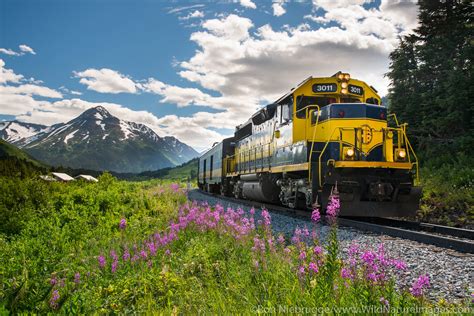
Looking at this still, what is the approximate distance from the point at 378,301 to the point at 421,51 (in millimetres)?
28020

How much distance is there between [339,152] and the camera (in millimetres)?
10852

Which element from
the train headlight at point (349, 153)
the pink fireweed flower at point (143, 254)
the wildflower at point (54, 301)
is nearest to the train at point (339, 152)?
the train headlight at point (349, 153)

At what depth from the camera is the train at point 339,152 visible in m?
10.4

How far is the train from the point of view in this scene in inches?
408

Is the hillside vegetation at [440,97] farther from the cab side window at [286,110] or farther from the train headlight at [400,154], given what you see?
the cab side window at [286,110]

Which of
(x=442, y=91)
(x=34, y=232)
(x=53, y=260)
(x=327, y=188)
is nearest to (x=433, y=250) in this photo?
(x=327, y=188)

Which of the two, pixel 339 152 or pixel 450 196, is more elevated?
pixel 339 152

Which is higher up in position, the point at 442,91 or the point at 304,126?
the point at 442,91

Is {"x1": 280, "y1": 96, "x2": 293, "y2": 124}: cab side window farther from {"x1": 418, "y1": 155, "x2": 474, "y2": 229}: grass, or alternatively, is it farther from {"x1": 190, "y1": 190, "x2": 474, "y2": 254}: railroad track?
{"x1": 418, "y1": 155, "x2": 474, "y2": 229}: grass

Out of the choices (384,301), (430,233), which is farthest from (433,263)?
(430,233)

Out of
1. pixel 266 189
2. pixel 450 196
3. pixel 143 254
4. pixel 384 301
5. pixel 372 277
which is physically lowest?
pixel 143 254

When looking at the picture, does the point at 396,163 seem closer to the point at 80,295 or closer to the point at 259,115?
the point at 259,115

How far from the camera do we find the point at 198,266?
17.2 ft

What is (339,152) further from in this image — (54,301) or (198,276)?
(54,301)
